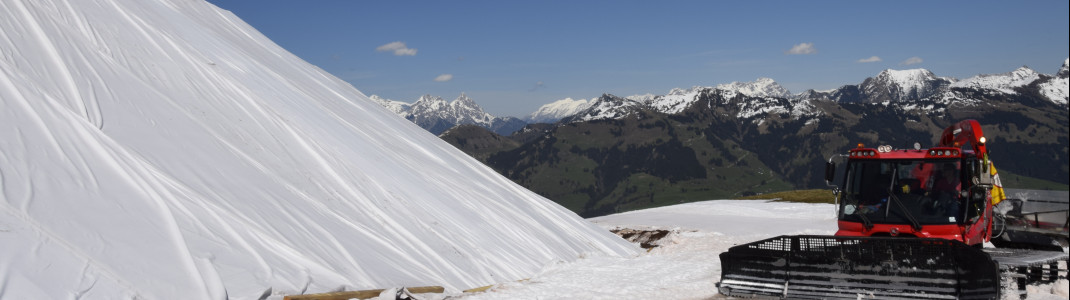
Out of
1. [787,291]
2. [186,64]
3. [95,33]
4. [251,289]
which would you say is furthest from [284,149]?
[787,291]

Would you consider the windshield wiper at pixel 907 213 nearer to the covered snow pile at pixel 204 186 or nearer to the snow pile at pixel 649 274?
the snow pile at pixel 649 274

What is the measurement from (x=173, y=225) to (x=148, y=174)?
1.91 meters

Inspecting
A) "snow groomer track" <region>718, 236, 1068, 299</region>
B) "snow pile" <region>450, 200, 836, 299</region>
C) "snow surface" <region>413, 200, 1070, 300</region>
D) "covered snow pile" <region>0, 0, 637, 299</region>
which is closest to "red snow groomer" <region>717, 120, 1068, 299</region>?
"snow groomer track" <region>718, 236, 1068, 299</region>

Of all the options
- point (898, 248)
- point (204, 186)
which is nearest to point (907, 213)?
point (898, 248)

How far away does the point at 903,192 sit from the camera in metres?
14.0

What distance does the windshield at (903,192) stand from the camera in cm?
1368

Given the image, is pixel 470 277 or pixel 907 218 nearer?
pixel 907 218

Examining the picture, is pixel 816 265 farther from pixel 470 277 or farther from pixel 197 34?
pixel 197 34

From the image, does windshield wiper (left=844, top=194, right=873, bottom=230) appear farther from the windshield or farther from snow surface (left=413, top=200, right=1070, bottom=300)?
snow surface (left=413, top=200, right=1070, bottom=300)

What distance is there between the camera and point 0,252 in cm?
874

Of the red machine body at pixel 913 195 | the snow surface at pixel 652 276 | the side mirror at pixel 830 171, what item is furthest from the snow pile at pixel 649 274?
the red machine body at pixel 913 195

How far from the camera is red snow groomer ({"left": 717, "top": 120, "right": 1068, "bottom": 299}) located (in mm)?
11477

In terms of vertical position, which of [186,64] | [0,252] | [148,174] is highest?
[186,64]

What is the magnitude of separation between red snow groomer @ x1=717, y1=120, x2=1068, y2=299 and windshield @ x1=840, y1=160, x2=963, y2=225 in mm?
18
